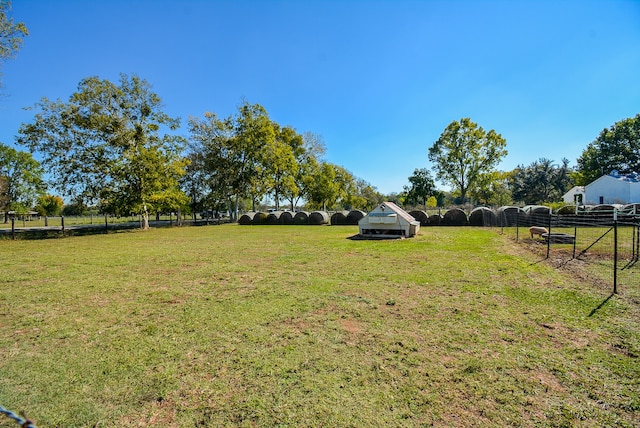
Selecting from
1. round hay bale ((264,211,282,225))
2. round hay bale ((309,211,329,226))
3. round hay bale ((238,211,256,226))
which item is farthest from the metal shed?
round hay bale ((238,211,256,226))

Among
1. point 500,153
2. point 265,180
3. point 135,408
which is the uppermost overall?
point 500,153

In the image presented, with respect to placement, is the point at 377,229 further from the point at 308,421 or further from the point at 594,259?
the point at 308,421

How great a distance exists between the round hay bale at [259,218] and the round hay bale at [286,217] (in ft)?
5.66

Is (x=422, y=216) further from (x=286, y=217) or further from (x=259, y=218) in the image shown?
(x=259, y=218)

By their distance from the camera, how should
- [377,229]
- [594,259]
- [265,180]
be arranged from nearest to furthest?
[594,259], [377,229], [265,180]

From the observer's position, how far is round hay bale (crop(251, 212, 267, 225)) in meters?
29.6

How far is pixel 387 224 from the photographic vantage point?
14.3 metres

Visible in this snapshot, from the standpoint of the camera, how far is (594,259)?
8.31m

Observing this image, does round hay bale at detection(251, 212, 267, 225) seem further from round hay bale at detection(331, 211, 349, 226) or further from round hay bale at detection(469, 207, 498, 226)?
round hay bale at detection(469, 207, 498, 226)

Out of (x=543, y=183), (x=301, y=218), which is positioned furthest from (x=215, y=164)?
(x=543, y=183)

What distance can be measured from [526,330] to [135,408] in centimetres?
442

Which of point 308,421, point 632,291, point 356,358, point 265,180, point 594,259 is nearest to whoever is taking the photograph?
point 308,421

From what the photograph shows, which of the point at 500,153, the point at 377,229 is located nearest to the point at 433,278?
the point at 377,229

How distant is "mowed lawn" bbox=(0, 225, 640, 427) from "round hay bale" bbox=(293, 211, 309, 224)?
71.0 feet
